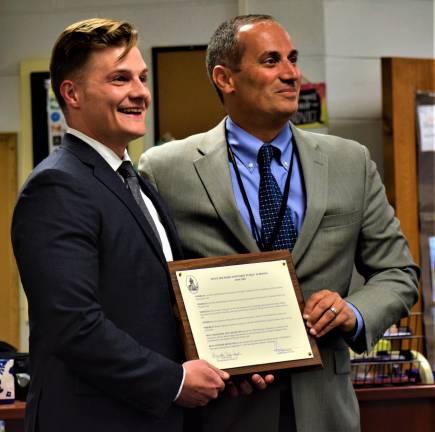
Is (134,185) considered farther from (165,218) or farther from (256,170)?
(256,170)

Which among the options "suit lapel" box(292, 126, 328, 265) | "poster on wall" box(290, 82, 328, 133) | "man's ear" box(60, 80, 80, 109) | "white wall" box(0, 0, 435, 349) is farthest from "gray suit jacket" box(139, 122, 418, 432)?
"white wall" box(0, 0, 435, 349)

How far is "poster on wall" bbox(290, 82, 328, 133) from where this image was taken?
14.3 ft

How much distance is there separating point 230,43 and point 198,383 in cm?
87

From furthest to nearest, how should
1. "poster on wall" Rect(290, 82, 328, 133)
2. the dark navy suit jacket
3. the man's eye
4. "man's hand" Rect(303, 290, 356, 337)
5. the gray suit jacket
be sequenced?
"poster on wall" Rect(290, 82, 328, 133) < the man's eye < the gray suit jacket < "man's hand" Rect(303, 290, 356, 337) < the dark navy suit jacket

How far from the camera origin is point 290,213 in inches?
73.8

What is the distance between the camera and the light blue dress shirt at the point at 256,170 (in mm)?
1886

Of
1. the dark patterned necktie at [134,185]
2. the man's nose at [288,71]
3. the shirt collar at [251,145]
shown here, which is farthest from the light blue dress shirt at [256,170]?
the dark patterned necktie at [134,185]

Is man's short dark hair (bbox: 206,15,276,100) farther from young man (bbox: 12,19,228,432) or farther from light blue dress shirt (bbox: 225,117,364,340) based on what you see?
young man (bbox: 12,19,228,432)

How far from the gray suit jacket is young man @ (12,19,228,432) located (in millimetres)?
196

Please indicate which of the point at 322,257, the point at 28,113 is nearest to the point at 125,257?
the point at 322,257

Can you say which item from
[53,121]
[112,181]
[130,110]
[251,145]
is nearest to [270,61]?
[251,145]

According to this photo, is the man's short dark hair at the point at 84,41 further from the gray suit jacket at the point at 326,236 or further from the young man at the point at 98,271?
the gray suit jacket at the point at 326,236

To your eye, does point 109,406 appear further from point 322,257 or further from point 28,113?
point 28,113

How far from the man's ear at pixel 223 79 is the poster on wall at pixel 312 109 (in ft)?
7.53
